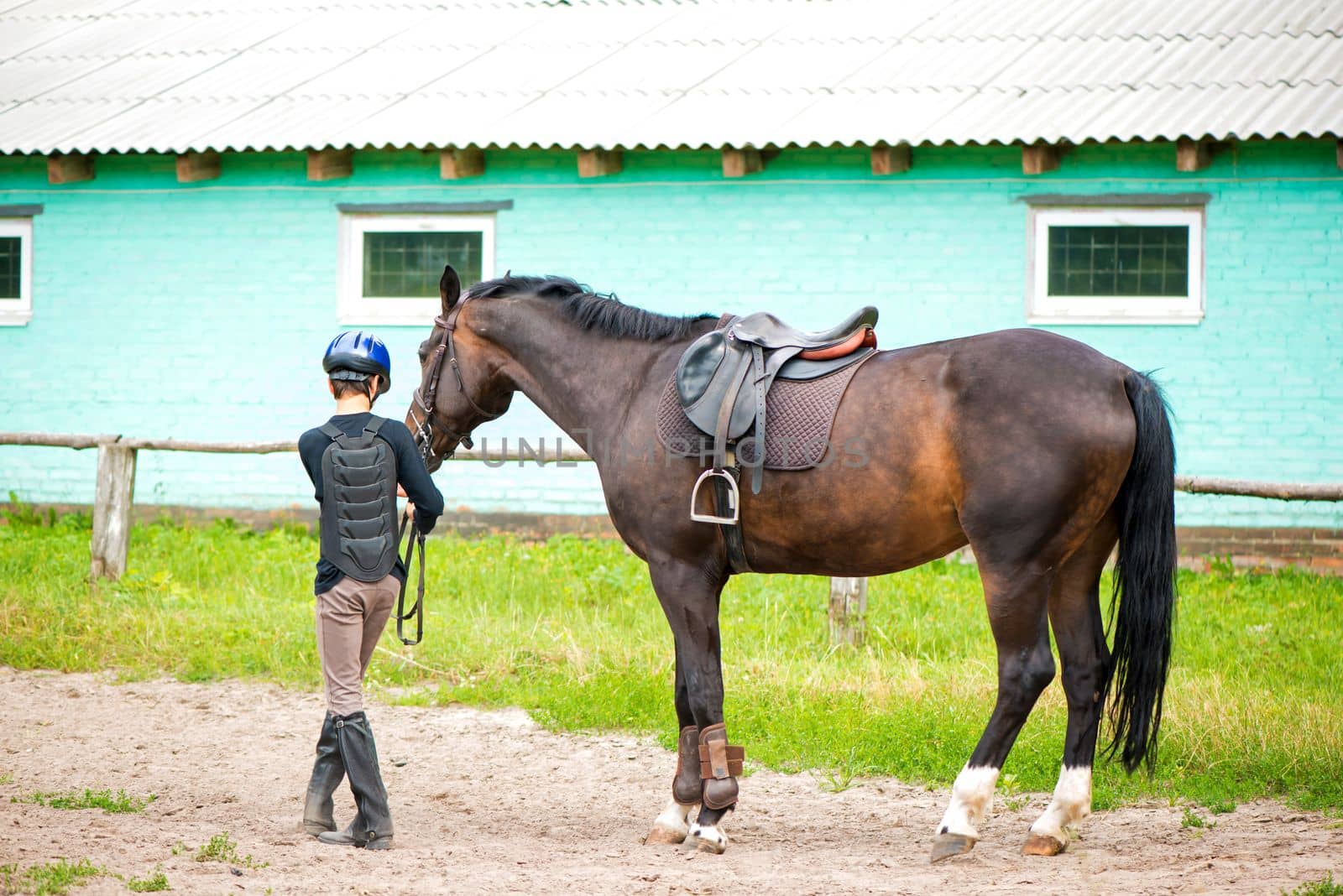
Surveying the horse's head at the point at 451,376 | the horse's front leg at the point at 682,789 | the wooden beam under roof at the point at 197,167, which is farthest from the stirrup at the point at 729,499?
the wooden beam under roof at the point at 197,167

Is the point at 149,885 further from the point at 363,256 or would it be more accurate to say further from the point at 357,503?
the point at 363,256

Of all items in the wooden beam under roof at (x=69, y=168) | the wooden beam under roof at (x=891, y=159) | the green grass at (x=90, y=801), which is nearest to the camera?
the green grass at (x=90, y=801)

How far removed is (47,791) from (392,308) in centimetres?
643

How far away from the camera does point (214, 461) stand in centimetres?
1120

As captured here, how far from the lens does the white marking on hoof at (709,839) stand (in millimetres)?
4414

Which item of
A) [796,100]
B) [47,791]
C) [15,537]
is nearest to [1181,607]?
[796,100]

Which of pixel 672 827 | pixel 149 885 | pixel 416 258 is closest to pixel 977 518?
pixel 672 827

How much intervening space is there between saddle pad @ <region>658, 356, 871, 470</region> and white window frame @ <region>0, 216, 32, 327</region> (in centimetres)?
922

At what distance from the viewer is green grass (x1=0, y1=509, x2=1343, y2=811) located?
533cm

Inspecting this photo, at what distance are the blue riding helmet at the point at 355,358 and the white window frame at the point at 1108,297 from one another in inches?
259

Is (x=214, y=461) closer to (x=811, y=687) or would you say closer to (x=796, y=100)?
(x=796, y=100)

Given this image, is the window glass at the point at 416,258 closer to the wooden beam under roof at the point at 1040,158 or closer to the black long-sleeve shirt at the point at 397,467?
the wooden beam under roof at the point at 1040,158

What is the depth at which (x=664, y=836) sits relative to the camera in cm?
456

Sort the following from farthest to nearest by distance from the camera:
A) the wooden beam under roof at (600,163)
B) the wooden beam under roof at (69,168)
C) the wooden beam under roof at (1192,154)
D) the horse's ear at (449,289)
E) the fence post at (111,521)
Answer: the wooden beam under roof at (69,168), the wooden beam under roof at (600,163), the wooden beam under roof at (1192,154), the fence post at (111,521), the horse's ear at (449,289)
